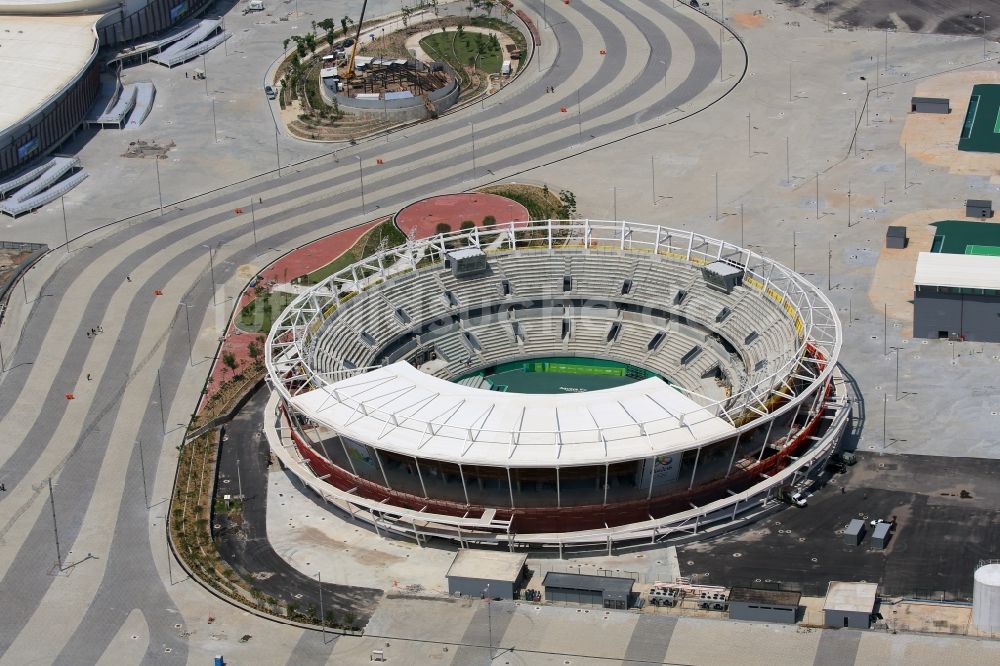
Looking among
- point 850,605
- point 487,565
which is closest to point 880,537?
point 850,605

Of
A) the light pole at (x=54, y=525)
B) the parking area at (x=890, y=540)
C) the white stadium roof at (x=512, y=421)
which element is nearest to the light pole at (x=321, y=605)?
the white stadium roof at (x=512, y=421)

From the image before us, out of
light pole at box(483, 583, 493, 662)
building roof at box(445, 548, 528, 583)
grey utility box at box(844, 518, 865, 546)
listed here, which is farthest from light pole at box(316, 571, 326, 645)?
grey utility box at box(844, 518, 865, 546)

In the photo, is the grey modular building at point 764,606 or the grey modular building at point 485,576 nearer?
the grey modular building at point 764,606

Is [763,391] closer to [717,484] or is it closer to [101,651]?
[717,484]

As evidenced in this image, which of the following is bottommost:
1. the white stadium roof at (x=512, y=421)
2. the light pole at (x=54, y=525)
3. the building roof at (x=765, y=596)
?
the light pole at (x=54, y=525)

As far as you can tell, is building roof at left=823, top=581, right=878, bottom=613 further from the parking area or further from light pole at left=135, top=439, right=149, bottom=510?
light pole at left=135, top=439, right=149, bottom=510

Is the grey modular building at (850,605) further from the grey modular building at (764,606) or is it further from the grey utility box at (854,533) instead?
the grey utility box at (854,533)

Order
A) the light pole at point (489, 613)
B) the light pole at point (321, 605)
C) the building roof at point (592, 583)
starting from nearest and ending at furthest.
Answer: the light pole at point (489, 613) → the light pole at point (321, 605) → the building roof at point (592, 583)
